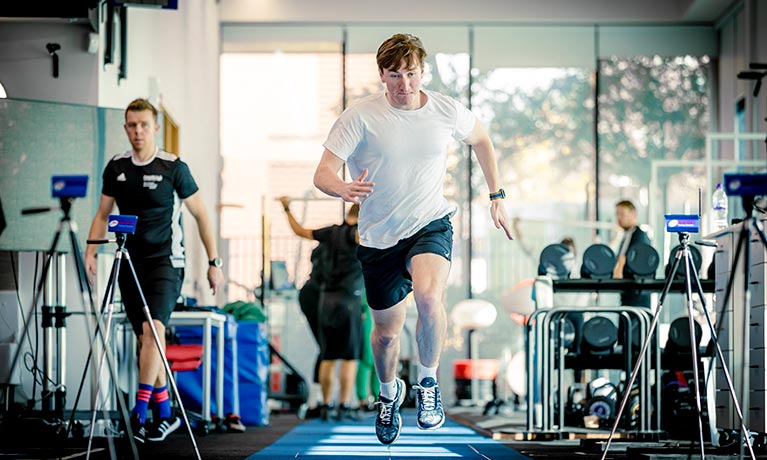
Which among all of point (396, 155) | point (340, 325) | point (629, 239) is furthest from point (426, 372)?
point (629, 239)

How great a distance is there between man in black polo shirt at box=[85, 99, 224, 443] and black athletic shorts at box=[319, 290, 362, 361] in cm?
272

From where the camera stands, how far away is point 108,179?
210 inches

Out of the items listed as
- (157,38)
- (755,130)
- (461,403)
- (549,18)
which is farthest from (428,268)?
(549,18)

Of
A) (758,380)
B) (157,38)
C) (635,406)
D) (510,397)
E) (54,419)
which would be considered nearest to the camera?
(758,380)

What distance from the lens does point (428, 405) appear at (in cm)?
417

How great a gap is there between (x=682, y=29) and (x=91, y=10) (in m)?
8.08

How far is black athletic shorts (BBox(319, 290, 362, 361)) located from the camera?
8.09m

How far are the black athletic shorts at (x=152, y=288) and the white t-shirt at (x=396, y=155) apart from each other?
130cm

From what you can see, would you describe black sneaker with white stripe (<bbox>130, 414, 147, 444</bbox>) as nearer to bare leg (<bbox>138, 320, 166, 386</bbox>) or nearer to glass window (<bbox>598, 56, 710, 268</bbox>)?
bare leg (<bbox>138, 320, 166, 386</bbox>)

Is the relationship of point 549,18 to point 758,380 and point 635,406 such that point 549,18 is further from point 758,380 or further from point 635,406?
point 758,380

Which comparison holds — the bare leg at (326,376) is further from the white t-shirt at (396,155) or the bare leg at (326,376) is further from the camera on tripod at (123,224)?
the camera on tripod at (123,224)

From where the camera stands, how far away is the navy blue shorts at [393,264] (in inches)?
169

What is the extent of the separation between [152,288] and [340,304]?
309 centimetres

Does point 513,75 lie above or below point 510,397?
above
